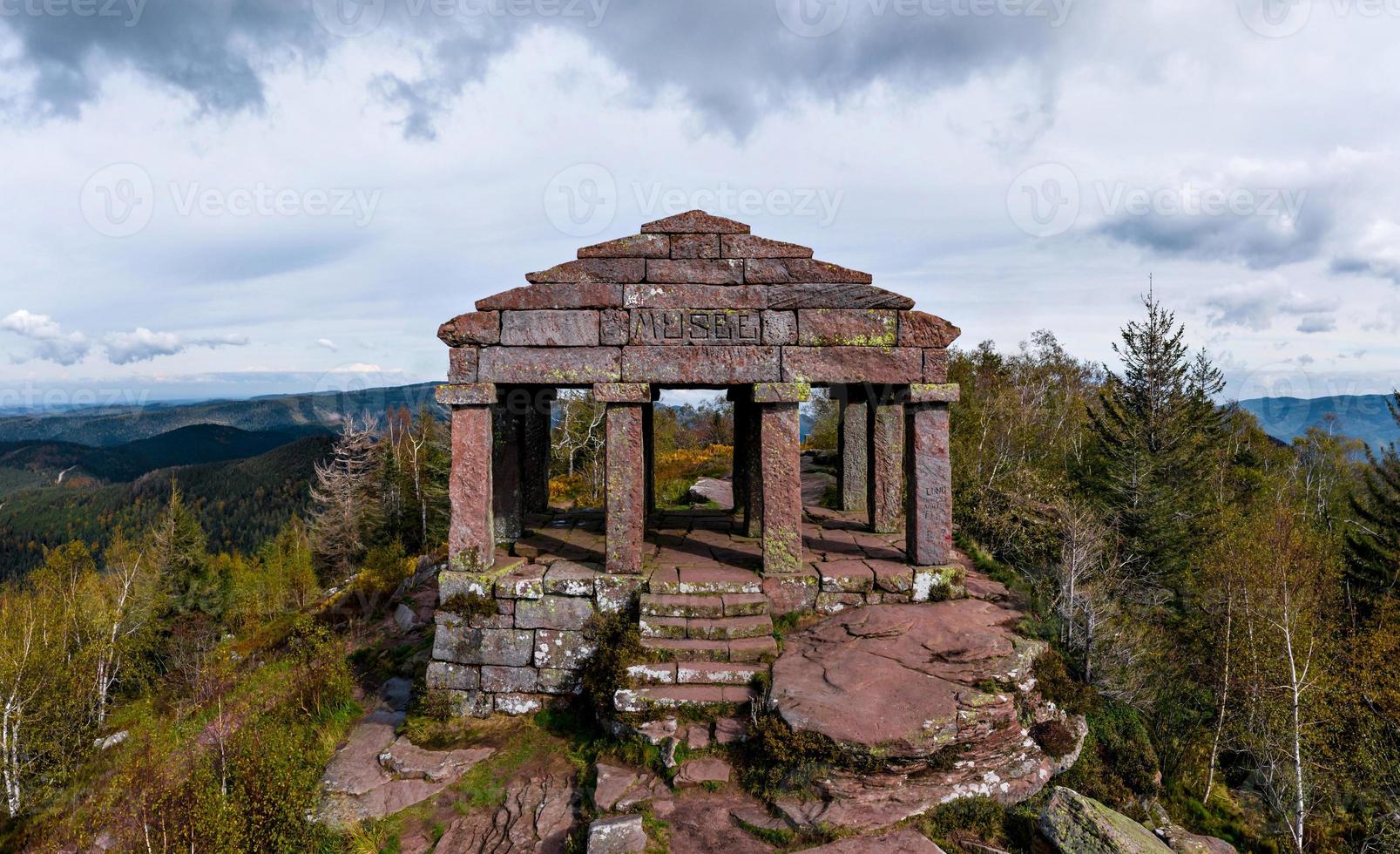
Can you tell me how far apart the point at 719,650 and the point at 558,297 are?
16.6 feet

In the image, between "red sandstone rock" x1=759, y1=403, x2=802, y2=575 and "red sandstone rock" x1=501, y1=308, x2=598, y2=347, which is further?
"red sandstone rock" x1=759, y1=403, x2=802, y2=575

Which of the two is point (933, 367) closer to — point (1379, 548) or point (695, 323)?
point (695, 323)

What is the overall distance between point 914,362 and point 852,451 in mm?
4574

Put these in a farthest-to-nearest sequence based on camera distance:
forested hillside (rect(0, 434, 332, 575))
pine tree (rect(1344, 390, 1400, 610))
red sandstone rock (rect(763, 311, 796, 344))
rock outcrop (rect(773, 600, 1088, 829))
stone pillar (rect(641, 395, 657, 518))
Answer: forested hillside (rect(0, 434, 332, 575)) < pine tree (rect(1344, 390, 1400, 610)) < stone pillar (rect(641, 395, 657, 518)) < red sandstone rock (rect(763, 311, 796, 344)) < rock outcrop (rect(773, 600, 1088, 829))

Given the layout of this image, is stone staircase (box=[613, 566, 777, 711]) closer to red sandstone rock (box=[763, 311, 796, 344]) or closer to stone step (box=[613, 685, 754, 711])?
stone step (box=[613, 685, 754, 711])

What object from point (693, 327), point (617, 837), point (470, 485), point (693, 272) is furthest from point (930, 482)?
point (470, 485)

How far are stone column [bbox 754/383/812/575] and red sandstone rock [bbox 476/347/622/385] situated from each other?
6.79 ft

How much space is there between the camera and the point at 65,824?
450 inches

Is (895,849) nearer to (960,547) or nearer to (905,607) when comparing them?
(905,607)

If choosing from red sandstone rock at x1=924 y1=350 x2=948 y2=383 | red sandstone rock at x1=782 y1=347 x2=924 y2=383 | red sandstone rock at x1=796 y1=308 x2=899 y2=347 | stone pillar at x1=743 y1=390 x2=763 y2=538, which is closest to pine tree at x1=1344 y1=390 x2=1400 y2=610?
red sandstone rock at x1=924 y1=350 x2=948 y2=383

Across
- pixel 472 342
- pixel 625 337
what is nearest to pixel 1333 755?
pixel 625 337

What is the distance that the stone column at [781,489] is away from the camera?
344 inches

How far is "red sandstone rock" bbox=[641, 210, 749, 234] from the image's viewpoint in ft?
29.0

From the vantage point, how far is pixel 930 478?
8930 mm
